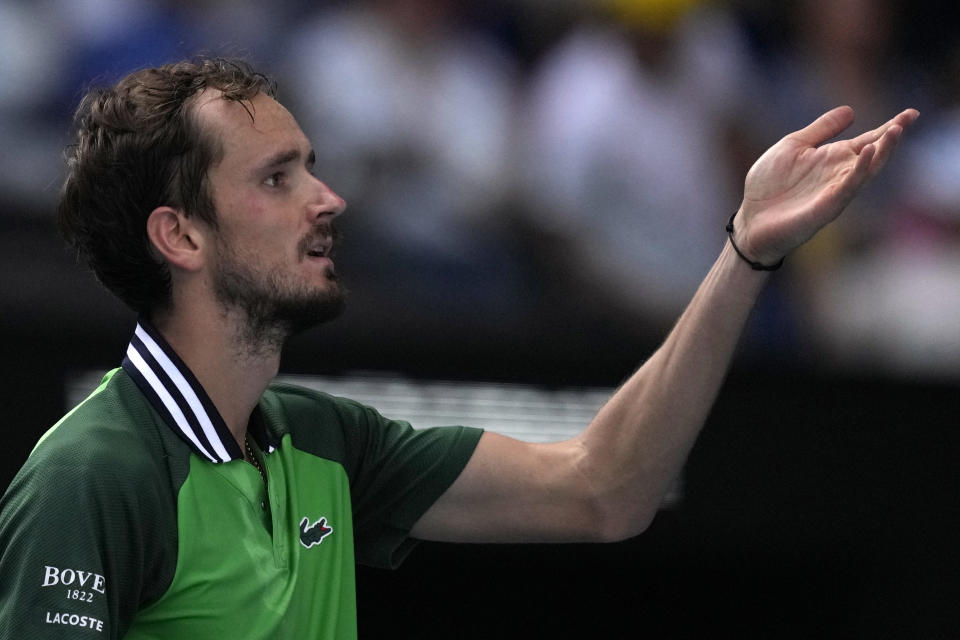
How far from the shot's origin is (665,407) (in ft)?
7.58

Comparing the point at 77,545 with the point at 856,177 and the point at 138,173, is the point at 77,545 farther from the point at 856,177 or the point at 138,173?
the point at 856,177

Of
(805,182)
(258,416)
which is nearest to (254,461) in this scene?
(258,416)

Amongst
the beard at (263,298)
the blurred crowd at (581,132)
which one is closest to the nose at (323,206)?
the beard at (263,298)

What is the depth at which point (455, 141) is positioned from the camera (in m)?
3.95

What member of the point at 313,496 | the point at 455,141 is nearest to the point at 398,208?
the point at 455,141

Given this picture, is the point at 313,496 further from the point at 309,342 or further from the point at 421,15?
the point at 421,15

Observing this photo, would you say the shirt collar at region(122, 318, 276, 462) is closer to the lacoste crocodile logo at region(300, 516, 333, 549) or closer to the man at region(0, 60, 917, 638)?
the man at region(0, 60, 917, 638)

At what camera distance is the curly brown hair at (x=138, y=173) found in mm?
2225

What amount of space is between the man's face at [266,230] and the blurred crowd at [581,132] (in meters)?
1.49

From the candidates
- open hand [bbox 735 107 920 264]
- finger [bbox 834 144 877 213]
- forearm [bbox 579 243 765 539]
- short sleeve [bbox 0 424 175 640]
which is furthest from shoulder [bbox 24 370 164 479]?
finger [bbox 834 144 877 213]

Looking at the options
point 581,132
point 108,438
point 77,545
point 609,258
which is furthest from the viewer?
point 581,132

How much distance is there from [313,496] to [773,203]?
0.80 m

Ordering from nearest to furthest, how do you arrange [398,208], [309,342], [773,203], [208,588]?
[208,588] < [773,203] < [309,342] < [398,208]

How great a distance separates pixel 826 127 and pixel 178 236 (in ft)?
3.17
